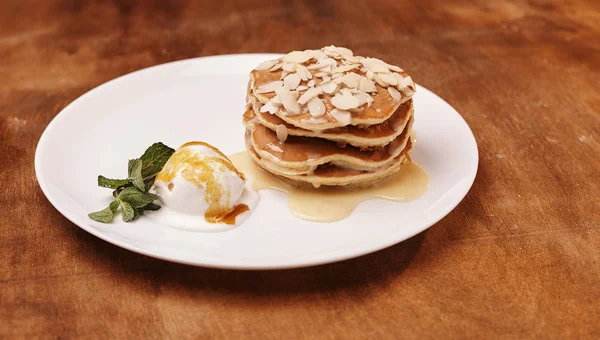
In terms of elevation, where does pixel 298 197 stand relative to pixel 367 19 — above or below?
above

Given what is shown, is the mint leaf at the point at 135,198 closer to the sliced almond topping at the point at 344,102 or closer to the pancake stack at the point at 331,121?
the pancake stack at the point at 331,121

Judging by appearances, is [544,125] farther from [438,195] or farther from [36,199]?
[36,199]

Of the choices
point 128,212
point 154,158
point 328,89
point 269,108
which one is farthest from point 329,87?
point 128,212

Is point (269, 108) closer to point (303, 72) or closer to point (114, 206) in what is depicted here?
point (303, 72)

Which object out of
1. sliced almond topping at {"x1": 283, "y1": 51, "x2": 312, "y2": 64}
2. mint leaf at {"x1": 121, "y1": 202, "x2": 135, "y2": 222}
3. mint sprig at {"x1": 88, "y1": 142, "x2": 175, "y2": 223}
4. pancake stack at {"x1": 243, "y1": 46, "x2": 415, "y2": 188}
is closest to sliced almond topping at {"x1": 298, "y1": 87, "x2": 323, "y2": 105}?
pancake stack at {"x1": 243, "y1": 46, "x2": 415, "y2": 188}

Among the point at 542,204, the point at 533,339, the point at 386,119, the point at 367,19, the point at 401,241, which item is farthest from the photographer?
the point at 367,19

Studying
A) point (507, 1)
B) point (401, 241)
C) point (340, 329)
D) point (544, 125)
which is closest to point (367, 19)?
point (507, 1)

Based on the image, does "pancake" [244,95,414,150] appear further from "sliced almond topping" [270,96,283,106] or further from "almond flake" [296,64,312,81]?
"almond flake" [296,64,312,81]
